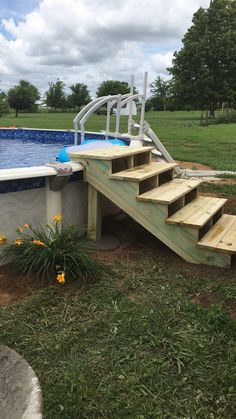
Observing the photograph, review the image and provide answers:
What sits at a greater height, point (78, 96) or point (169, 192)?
point (78, 96)

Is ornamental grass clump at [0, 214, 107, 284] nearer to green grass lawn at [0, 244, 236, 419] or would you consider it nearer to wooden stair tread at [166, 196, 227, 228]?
green grass lawn at [0, 244, 236, 419]

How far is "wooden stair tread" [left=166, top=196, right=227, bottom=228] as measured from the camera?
3191 mm

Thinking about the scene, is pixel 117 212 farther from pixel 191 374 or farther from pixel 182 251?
pixel 191 374

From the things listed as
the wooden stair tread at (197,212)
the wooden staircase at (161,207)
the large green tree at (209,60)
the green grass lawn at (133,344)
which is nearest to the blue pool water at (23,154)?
the wooden staircase at (161,207)

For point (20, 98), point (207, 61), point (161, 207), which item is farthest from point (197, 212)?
point (20, 98)

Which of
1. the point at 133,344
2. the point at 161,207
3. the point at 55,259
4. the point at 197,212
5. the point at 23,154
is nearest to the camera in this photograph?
the point at 133,344

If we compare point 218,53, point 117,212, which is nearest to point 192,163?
point 117,212

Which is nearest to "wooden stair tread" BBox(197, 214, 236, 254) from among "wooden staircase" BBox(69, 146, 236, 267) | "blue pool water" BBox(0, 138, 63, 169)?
"wooden staircase" BBox(69, 146, 236, 267)

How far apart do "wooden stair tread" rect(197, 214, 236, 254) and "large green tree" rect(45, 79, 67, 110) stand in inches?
2636

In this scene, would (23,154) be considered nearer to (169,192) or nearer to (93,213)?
(93,213)

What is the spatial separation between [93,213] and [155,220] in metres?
0.69

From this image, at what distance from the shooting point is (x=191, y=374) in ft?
6.35

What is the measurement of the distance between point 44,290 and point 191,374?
1187 millimetres

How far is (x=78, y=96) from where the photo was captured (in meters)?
66.8
